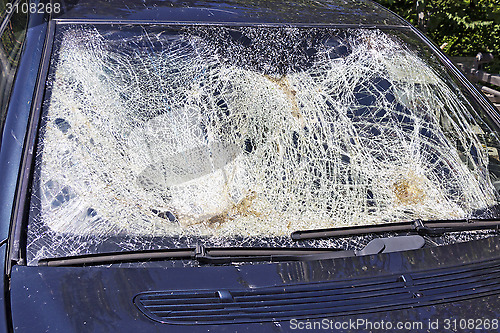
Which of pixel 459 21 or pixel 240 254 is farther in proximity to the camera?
pixel 459 21

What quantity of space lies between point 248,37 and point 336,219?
2.83 ft

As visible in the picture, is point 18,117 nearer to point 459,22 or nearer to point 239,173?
point 239,173

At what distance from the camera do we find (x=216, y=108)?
1.98 m

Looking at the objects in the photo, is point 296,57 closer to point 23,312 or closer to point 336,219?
point 336,219

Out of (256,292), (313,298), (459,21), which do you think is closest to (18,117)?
(256,292)

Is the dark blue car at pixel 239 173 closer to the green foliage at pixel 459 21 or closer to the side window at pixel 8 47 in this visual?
the side window at pixel 8 47

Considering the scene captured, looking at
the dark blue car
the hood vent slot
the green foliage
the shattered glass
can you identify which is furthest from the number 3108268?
the green foliage

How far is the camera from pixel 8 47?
2.02 metres

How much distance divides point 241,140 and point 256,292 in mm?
644

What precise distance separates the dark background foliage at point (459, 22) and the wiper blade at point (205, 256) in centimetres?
417

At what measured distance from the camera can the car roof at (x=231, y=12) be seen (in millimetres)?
2156

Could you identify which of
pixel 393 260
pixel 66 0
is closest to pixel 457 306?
pixel 393 260

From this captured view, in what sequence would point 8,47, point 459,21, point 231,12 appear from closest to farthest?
point 8,47, point 231,12, point 459,21

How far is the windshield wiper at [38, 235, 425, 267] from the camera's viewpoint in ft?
4.90
